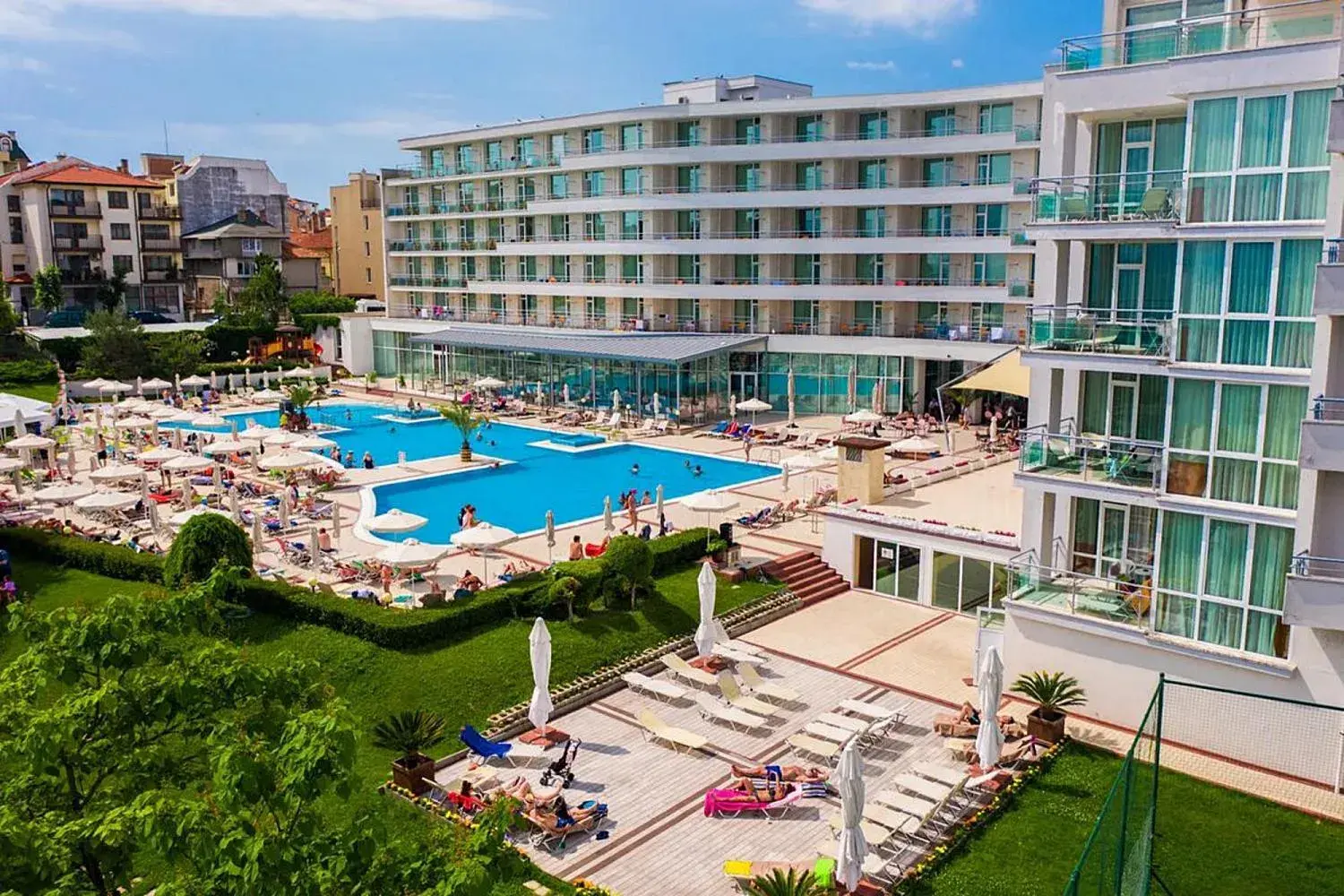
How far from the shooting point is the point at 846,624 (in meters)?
24.0

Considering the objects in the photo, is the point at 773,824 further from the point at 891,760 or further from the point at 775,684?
the point at 775,684

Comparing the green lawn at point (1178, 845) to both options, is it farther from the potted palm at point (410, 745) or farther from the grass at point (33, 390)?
the grass at point (33, 390)

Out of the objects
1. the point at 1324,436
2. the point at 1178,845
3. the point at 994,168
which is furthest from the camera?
the point at 994,168

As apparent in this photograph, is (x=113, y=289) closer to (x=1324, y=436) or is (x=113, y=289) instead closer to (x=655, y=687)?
(x=655, y=687)

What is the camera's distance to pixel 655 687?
19922 millimetres

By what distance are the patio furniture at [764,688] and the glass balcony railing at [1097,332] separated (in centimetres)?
770

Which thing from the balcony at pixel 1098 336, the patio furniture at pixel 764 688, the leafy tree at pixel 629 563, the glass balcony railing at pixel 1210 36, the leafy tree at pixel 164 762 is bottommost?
the patio furniture at pixel 764 688

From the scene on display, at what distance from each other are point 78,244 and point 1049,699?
79745 millimetres

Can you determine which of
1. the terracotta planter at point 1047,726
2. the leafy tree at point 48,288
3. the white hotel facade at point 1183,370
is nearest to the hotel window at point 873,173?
the white hotel facade at point 1183,370

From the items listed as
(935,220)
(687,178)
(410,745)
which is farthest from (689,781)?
(687,178)

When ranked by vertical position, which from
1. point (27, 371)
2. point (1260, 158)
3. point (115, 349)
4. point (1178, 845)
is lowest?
point (1178, 845)

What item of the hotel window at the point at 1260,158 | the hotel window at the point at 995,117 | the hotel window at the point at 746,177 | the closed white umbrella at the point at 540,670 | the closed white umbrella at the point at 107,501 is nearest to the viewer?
the hotel window at the point at 1260,158

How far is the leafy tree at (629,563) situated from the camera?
23.0m

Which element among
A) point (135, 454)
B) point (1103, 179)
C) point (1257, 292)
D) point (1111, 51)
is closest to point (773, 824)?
point (1257, 292)
